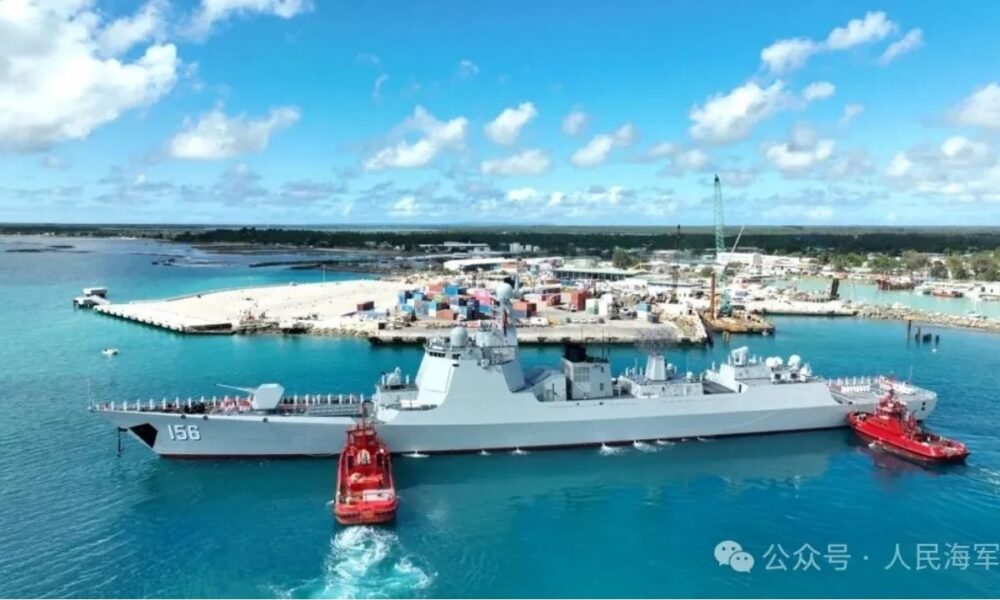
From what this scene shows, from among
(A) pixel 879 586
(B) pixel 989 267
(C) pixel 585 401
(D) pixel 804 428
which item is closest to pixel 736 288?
(B) pixel 989 267

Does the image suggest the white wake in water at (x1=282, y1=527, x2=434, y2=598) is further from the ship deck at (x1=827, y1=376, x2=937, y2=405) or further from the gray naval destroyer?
the ship deck at (x1=827, y1=376, x2=937, y2=405)

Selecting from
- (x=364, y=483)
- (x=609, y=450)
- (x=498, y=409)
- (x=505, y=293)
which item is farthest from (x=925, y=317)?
(x=364, y=483)

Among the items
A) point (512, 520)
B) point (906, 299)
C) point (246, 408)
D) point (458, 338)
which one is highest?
point (458, 338)

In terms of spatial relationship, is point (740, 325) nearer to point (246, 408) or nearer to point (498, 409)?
point (498, 409)

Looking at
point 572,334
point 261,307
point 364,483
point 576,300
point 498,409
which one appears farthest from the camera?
point 576,300

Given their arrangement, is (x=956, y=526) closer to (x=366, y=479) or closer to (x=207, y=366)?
(x=366, y=479)

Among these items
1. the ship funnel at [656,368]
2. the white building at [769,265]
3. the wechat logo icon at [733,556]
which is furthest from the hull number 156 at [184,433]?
the white building at [769,265]
